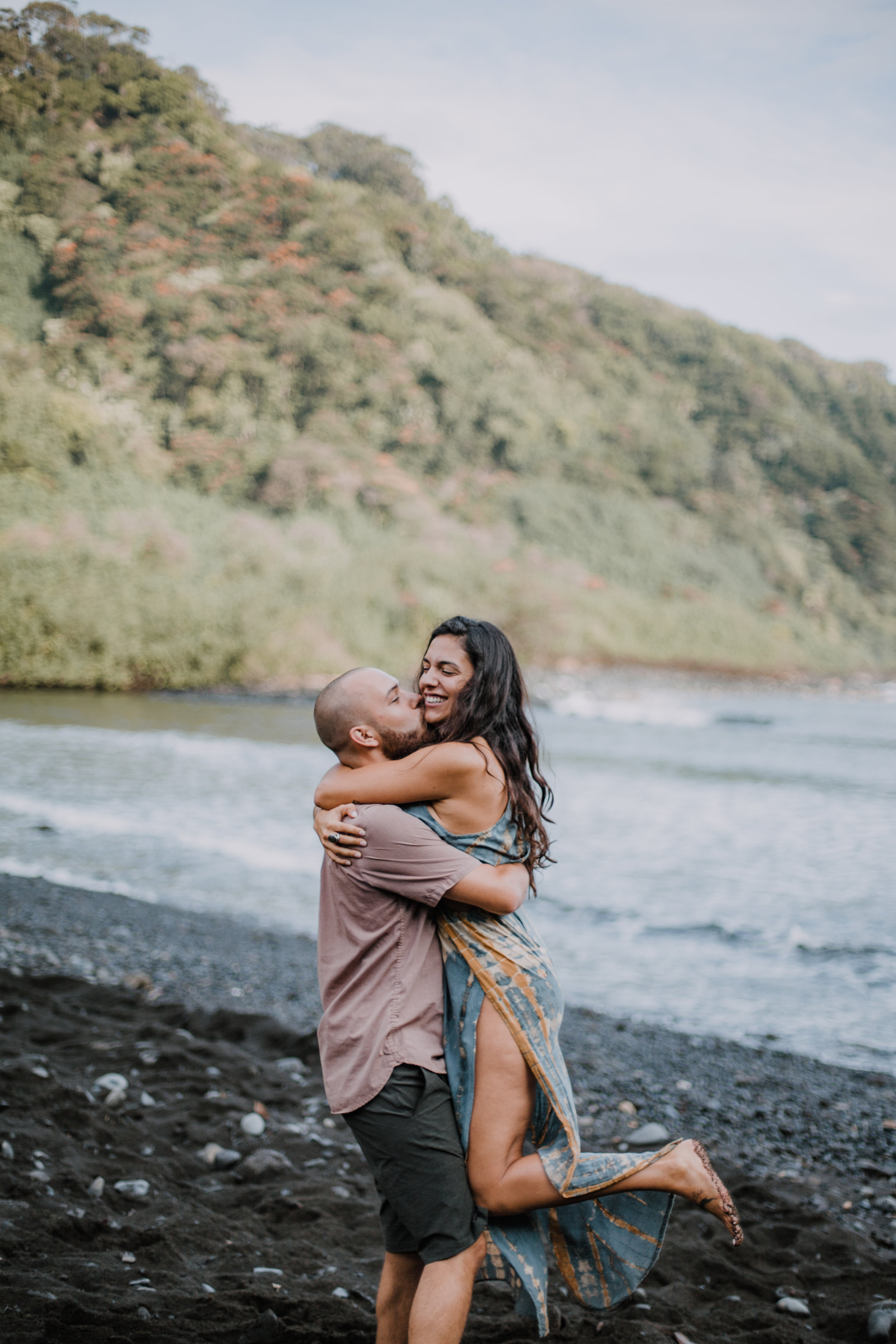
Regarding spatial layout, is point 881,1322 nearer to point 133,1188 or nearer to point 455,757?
point 455,757

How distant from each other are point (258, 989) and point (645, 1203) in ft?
13.8

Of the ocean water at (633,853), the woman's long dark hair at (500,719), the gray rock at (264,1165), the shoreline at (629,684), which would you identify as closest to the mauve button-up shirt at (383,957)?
the woman's long dark hair at (500,719)

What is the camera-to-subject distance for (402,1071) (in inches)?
78.2

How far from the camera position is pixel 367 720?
2.19 m

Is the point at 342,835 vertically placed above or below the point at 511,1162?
above

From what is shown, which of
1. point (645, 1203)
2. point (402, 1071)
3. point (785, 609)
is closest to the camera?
point (402, 1071)

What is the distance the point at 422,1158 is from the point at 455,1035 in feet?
0.79

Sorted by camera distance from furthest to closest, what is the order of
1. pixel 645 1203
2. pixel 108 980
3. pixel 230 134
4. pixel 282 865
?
pixel 230 134
pixel 282 865
pixel 108 980
pixel 645 1203

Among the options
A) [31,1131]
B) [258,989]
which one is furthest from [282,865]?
[31,1131]

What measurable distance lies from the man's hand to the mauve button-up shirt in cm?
2

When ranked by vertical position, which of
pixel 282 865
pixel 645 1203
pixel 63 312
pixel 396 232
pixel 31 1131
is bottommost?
pixel 282 865

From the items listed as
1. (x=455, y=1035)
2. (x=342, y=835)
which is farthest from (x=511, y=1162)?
(x=342, y=835)

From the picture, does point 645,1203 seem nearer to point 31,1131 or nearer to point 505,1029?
point 505,1029

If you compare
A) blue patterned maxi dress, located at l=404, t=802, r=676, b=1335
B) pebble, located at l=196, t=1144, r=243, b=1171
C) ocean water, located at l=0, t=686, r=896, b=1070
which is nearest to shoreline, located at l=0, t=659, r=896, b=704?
ocean water, located at l=0, t=686, r=896, b=1070
